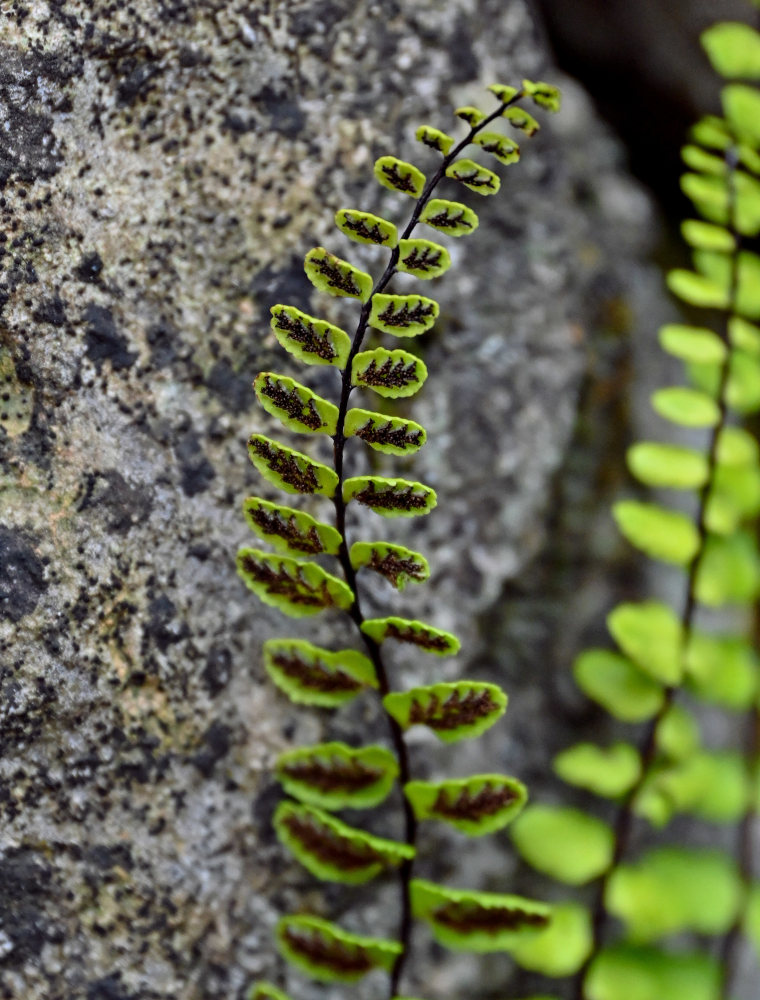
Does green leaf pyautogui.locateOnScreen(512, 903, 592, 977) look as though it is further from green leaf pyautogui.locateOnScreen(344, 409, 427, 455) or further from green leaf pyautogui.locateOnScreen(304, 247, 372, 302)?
green leaf pyautogui.locateOnScreen(304, 247, 372, 302)

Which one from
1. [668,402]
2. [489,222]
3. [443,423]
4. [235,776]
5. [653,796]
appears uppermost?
[489,222]

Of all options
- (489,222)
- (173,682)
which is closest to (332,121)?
(489,222)

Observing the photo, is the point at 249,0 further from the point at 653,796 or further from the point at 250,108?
the point at 653,796

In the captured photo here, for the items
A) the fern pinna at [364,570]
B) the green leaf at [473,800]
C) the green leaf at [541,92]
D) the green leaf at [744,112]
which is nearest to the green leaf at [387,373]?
the fern pinna at [364,570]

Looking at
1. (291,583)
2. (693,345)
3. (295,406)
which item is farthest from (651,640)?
(295,406)

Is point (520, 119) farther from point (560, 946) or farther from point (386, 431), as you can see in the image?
point (560, 946)

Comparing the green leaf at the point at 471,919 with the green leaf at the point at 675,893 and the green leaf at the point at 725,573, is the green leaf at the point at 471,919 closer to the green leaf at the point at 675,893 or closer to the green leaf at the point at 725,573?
the green leaf at the point at 675,893

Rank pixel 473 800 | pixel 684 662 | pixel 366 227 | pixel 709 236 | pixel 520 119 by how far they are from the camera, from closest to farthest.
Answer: pixel 366 227 < pixel 520 119 < pixel 473 800 < pixel 709 236 < pixel 684 662
